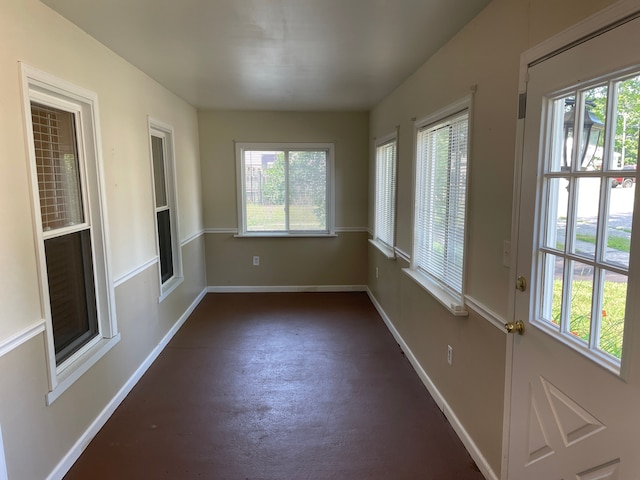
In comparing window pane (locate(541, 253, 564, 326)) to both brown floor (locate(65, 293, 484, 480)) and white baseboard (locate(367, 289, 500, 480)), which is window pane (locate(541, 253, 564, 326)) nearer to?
white baseboard (locate(367, 289, 500, 480))

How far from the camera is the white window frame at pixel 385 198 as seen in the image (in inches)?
151

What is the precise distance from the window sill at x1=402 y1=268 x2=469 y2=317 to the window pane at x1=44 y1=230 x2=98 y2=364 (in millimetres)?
2166

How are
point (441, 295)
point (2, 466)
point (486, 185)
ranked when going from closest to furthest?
point (2, 466), point (486, 185), point (441, 295)

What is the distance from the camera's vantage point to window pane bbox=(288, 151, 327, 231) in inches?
204

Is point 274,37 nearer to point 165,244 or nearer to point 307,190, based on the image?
point 165,244

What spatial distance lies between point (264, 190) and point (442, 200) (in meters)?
3.02

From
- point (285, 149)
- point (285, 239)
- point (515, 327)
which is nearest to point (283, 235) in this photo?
point (285, 239)

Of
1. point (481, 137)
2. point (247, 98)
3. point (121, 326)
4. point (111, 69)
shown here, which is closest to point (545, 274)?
point (481, 137)

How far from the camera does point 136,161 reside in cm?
302

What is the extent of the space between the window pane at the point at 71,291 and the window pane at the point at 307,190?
122 inches

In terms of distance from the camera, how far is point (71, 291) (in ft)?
7.50

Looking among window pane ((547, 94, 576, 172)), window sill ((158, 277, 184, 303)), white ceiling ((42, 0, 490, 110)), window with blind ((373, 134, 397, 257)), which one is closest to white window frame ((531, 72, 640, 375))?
window pane ((547, 94, 576, 172))

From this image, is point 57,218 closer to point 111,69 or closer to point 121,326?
point 121,326

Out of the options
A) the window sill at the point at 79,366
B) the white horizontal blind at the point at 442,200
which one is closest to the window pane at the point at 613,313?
the white horizontal blind at the point at 442,200
